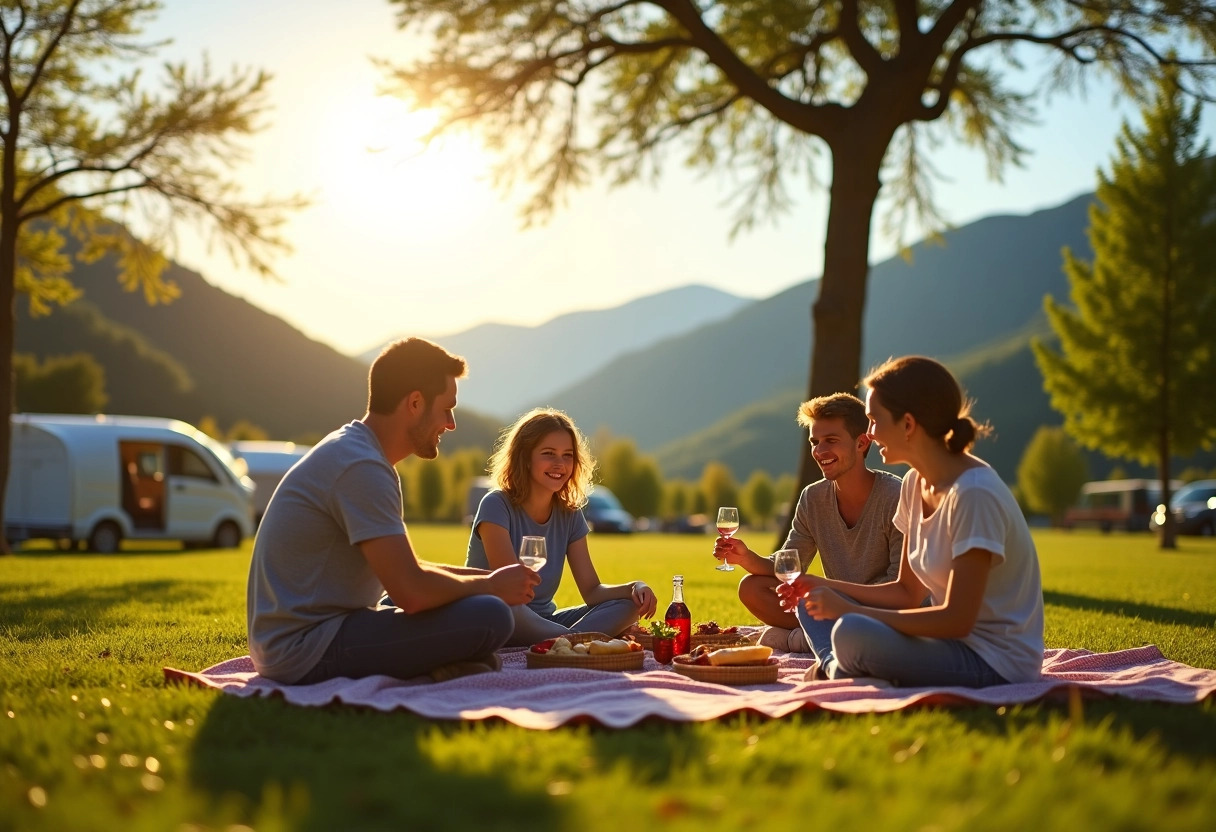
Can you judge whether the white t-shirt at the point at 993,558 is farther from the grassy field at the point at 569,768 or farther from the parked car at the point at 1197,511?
the parked car at the point at 1197,511

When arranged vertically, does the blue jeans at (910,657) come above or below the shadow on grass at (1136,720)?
above

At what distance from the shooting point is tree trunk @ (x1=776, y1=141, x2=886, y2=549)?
14.3 m

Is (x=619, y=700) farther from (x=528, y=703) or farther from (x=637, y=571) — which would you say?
(x=637, y=571)

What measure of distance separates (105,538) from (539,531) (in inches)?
703

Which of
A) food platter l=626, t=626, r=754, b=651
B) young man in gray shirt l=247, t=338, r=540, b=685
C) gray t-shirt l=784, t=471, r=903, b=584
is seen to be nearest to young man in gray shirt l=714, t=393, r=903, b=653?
gray t-shirt l=784, t=471, r=903, b=584

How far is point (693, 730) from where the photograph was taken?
13.6 feet

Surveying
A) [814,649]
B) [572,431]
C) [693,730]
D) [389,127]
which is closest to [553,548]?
[572,431]

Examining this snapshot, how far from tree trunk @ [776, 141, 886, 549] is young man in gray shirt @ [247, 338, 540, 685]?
9.62m

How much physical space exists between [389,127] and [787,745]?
12.2 m

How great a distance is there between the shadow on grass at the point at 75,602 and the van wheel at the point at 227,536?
11581 mm

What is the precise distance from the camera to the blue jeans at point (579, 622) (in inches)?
257

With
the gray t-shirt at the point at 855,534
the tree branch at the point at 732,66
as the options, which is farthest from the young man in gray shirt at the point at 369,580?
the tree branch at the point at 732,66

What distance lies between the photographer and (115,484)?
21.6 metres

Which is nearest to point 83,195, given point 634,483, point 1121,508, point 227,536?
point 227,536
